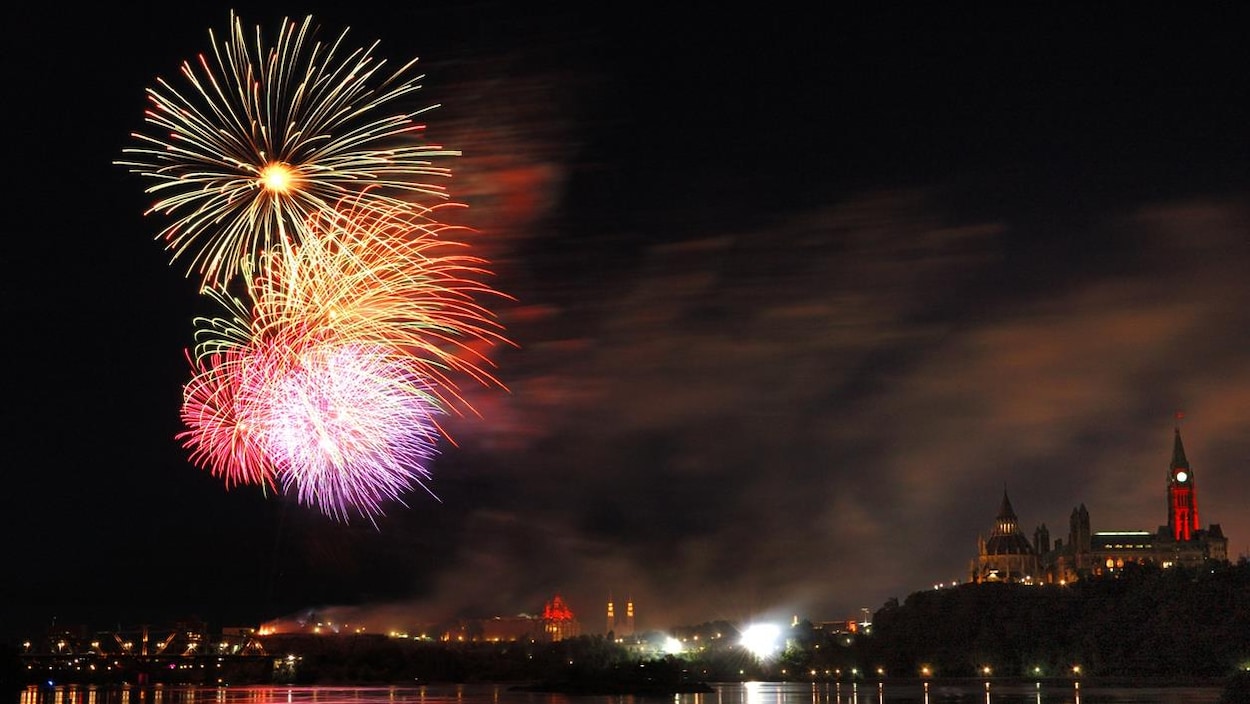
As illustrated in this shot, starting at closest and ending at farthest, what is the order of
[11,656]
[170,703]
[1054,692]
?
1. [11,656]
2. [170,703]
3. [1054,692]

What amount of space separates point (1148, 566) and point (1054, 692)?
45.4 metres

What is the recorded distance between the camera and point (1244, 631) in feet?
456

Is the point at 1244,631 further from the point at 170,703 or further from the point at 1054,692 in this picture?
the point at 170,703

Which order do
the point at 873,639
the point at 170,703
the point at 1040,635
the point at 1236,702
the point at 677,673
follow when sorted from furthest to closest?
the point at 873,639 → the point at 1040,635 → the point at 677,673 → the point at 170,703 → the point at 1236,702

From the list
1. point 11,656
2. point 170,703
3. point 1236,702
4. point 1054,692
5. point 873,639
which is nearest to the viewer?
point 1236,702

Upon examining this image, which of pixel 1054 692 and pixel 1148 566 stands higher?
pixel 1148 566

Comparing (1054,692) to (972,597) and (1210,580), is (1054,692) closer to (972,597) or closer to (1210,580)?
(1210,580)

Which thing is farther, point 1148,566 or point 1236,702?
point 1148,566

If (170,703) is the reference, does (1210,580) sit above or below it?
above

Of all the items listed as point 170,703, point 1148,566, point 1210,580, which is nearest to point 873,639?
point 1148,566

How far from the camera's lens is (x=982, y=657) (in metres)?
166

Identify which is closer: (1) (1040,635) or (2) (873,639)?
(1) (1040,635)

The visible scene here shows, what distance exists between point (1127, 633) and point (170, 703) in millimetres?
99643

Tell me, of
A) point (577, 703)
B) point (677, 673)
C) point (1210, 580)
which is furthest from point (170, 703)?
point (1210, 580)
